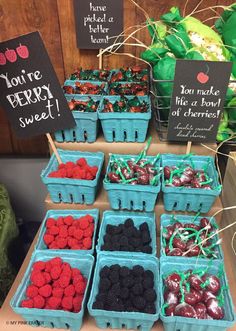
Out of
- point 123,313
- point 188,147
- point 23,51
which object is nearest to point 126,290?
point 123,313

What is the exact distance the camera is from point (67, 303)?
0.88m

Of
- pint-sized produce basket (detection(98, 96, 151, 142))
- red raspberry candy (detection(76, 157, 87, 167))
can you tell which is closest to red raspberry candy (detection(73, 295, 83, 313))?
red raspberry candy (detection(76, 157, 87, 167))

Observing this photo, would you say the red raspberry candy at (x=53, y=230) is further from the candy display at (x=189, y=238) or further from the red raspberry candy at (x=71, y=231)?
the candy display at (x=189, y=238)

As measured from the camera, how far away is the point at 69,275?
95cm

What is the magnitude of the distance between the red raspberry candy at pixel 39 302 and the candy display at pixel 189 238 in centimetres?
37

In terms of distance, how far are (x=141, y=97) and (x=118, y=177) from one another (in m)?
0.32

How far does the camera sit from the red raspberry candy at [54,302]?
88 cm

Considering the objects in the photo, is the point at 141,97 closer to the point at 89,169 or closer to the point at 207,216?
the point at 89,169

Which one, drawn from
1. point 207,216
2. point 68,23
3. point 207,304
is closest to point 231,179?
point 207,216

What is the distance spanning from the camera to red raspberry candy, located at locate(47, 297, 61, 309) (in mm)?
876

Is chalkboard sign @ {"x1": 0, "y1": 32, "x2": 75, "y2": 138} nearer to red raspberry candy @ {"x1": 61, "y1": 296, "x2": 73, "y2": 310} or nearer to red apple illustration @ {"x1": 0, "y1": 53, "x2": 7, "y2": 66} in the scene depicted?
red apple illustration @ {"x1": 0, "y1": 53, "x2": 7, "y2": 66}

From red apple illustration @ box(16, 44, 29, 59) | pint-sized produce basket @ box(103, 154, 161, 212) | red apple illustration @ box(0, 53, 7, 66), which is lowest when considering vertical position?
pint-sized produce basket @ box(103, 154, 161, 212)

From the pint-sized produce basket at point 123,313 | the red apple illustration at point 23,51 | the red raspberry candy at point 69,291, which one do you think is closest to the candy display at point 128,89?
the red apple illustration at point 23,51

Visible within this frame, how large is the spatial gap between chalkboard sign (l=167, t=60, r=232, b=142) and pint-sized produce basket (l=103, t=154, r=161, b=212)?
0.57 feet
